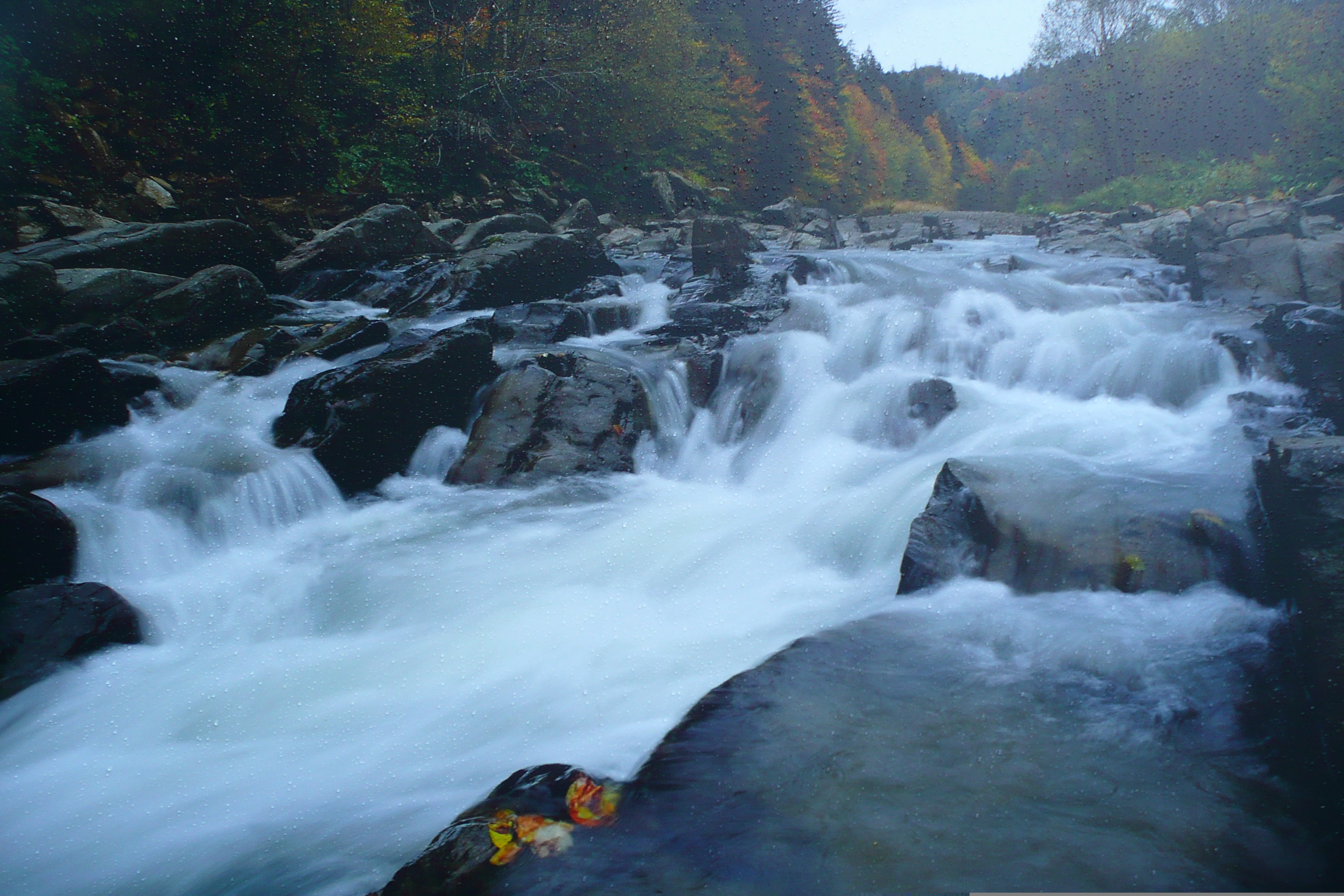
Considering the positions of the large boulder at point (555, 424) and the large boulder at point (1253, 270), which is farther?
the large boulder at point (1253, 270)

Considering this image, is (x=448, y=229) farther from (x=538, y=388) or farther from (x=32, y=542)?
(x=32, y=542)

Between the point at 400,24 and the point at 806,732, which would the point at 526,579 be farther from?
the point at 400,24

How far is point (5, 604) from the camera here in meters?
3.05

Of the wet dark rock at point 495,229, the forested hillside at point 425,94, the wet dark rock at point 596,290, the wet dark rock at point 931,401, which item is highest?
the forested hillside at point 425,94

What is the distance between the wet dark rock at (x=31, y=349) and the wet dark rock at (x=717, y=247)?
6.89 m

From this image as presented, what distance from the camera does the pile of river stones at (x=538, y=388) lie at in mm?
2480

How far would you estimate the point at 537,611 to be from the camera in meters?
3.59

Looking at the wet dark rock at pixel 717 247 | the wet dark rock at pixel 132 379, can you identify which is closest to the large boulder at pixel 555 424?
the wet dark rock at pixel 132 379

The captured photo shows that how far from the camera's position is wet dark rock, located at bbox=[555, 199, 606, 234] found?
1216 centimetres

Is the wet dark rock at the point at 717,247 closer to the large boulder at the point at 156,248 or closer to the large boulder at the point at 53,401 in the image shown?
the large boulder at the point at 156,248

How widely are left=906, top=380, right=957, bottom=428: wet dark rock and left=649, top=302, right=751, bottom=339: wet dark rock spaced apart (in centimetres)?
219

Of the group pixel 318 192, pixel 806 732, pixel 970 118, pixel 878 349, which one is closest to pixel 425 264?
pixel 318 192

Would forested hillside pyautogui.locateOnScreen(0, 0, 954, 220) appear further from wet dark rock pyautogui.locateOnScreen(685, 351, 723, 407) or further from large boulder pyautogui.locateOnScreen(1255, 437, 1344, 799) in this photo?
large boulder pyautogui.locateOnScreen(1255, 437, 1344, 799)

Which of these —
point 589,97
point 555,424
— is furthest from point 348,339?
point 589,97
